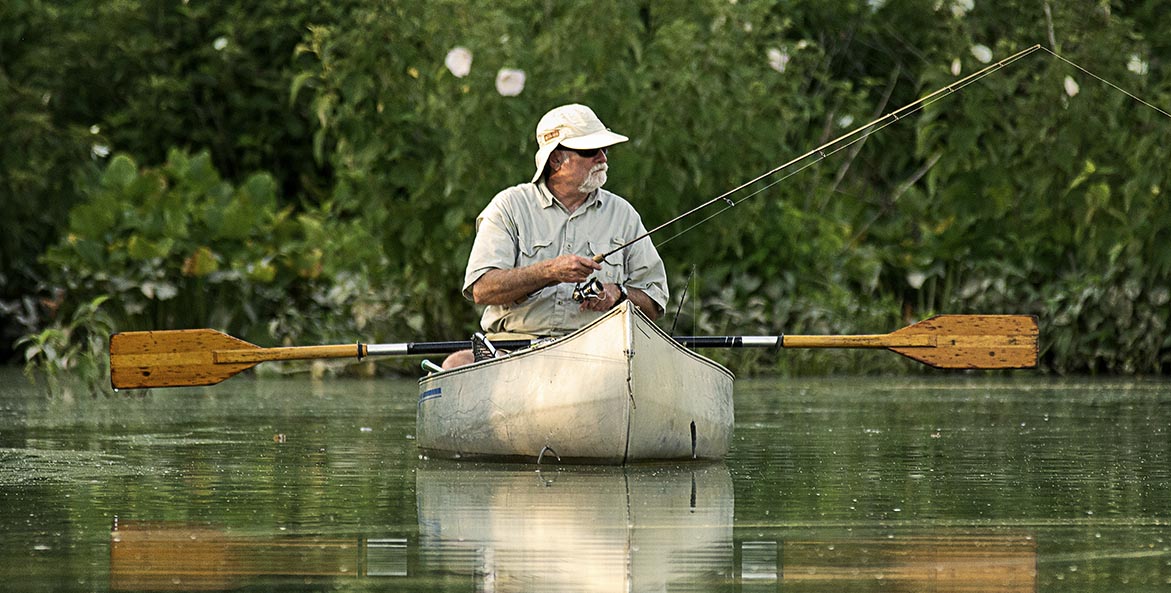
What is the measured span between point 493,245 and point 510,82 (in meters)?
6.10

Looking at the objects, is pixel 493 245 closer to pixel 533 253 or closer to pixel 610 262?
pixel 533 253

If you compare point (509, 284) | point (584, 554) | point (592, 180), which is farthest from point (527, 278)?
point (584, 554)

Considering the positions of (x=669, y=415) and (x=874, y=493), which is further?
(x=669, y=415)

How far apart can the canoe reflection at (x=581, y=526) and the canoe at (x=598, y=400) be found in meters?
0.13

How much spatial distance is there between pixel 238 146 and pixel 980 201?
26.1 ft

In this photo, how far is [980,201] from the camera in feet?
54.6

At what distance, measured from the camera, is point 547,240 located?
900cm

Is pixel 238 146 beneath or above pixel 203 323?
above

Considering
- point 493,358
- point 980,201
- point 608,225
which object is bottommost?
point 493,358

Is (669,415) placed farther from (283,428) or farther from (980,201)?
(980,201)

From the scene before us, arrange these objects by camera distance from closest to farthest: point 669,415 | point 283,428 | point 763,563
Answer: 1. point 763,563
2. point 669,415
3. point 283,428

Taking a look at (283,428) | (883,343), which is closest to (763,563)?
(883,343)

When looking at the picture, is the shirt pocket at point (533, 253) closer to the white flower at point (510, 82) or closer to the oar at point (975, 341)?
the oar at point (975, 341)

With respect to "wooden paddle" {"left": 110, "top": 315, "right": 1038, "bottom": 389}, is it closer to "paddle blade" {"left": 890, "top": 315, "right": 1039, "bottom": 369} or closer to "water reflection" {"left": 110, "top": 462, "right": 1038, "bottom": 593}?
"paddle blade" {"left": 890, "top": 315, "right": 1039, "bottom": 369}
